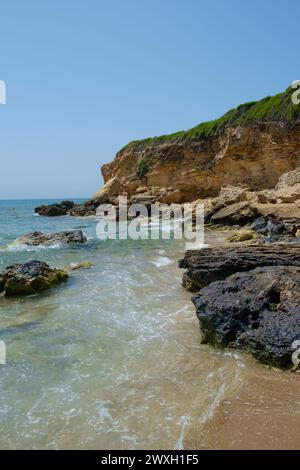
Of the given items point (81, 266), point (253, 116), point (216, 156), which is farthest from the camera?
point (216, 156)

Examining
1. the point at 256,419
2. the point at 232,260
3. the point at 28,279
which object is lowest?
the point at 256,419

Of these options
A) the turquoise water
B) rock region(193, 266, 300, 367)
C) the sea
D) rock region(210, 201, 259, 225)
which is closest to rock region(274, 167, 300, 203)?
rock region(210, 201, 259, 225)

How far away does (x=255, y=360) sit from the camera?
21.4 feet

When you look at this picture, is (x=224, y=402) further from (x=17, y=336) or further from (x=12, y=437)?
(x=17, y=336)

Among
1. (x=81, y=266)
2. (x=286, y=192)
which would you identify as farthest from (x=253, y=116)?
(x=81, y=266)

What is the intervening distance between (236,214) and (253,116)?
14.1m

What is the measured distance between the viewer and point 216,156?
133ft

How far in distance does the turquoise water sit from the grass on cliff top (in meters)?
26.0

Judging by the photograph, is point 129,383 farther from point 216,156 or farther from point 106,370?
point 216,156

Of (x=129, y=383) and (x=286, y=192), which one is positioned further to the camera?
(x=286, y=192)

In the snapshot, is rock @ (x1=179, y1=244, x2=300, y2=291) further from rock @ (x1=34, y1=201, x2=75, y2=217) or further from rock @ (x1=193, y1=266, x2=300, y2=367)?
rock @ (x1=34, y1=201, x2=75, y2=217)

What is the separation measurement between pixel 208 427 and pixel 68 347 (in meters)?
3.68

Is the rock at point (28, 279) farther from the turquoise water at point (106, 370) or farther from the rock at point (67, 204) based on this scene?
the rock at point (67, 204)

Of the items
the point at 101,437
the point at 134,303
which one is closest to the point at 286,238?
the point at 134,303
